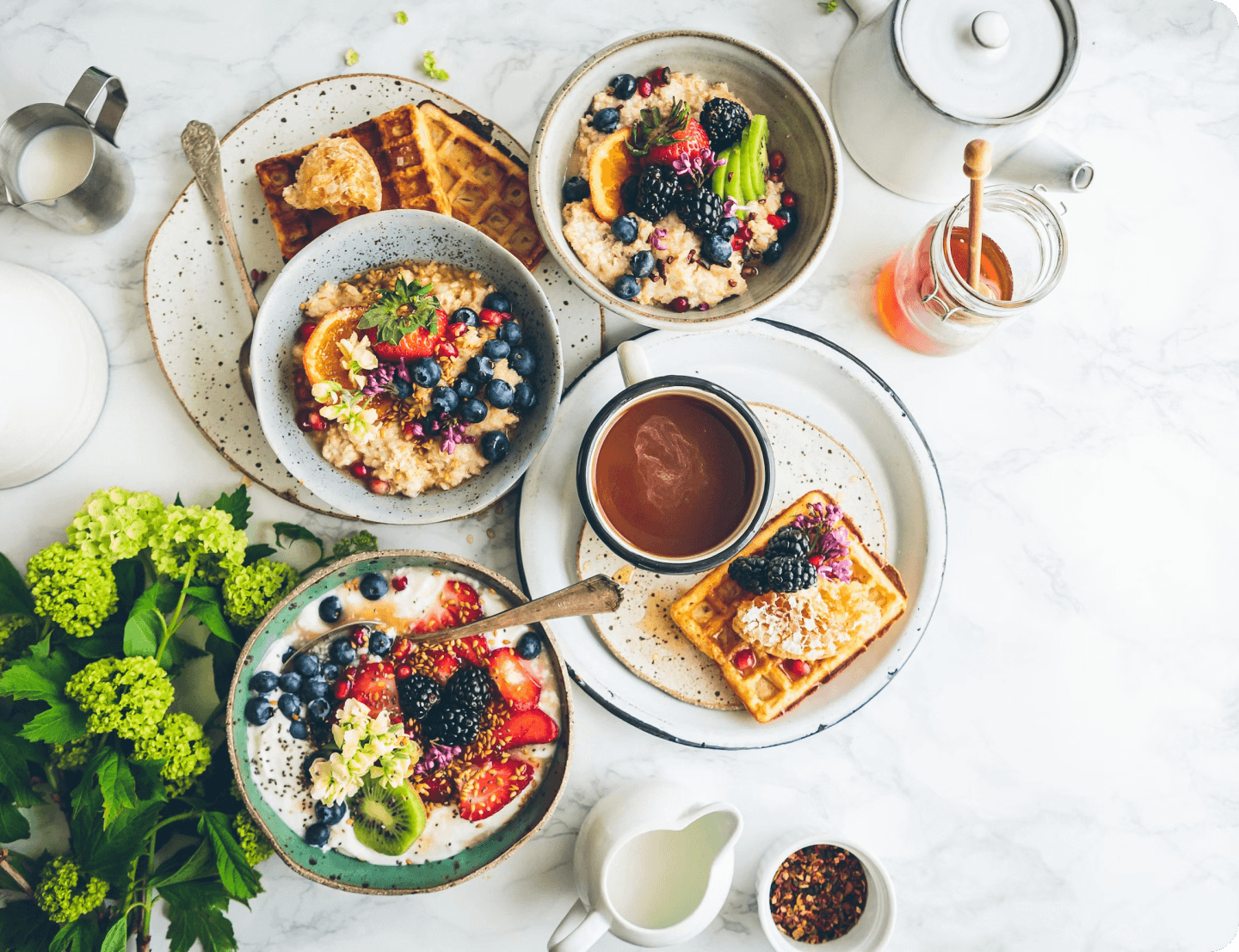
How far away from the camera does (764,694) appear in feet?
6.89

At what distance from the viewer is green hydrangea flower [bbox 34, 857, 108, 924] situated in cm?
185

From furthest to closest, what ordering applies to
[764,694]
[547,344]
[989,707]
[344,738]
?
1. [989,707]
2. [764,694]
3. [547,344]
4. [344,738]

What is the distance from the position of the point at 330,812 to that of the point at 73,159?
68.4 inches

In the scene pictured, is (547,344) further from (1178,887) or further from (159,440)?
(1178,887)

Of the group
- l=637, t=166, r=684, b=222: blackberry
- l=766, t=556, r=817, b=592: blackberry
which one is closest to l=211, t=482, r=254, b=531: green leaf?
l=637, t=166, r=684, b=222: blackberry

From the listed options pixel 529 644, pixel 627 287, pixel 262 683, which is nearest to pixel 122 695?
pixel 262 683

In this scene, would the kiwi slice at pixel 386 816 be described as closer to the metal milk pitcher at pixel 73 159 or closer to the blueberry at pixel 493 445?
the blueberry at pixel 493 445

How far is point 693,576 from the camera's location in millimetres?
2186

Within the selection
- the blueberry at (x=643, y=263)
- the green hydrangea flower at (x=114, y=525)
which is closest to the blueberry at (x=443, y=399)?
the blueberry at (x=643, y=263)

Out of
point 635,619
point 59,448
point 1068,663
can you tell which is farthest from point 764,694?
point 59,448

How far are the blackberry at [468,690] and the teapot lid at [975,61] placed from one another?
1709 mm

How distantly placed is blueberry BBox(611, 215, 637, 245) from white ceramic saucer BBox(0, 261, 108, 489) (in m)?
1.38

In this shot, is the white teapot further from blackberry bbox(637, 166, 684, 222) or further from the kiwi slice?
the kiwi slice

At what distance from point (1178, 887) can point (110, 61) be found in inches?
148
